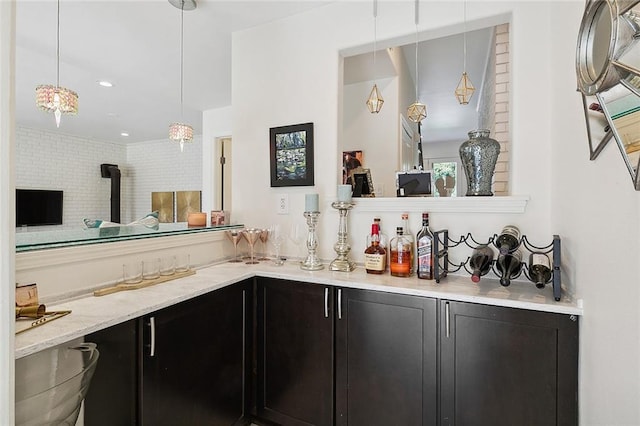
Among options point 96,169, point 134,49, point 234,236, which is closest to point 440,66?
point 234,236

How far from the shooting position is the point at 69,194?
6.42 m

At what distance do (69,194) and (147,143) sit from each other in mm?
1842

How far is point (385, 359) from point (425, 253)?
0.56 meters

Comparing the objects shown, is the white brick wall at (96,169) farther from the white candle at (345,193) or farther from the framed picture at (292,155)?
the white candle at (345,193)

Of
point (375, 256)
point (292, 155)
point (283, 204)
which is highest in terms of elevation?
point (292, 155)

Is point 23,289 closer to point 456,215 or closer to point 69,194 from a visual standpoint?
point 456,215

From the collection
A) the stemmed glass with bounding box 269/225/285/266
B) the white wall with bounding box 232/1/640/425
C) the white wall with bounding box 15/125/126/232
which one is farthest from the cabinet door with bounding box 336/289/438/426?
the white wall with bounding box 15/125/126/232

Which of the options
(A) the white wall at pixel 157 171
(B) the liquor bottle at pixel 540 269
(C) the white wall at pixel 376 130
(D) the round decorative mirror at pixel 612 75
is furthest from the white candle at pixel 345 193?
(A) the white wall at pixel 157 171

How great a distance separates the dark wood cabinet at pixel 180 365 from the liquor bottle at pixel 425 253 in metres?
0.94

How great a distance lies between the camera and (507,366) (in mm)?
1271

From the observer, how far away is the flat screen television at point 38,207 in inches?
224

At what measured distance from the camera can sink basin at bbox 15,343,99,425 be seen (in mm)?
922

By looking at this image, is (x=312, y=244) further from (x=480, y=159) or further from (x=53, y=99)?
(x=53, y=99)

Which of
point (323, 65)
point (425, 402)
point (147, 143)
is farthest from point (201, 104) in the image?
point (425, 402)
